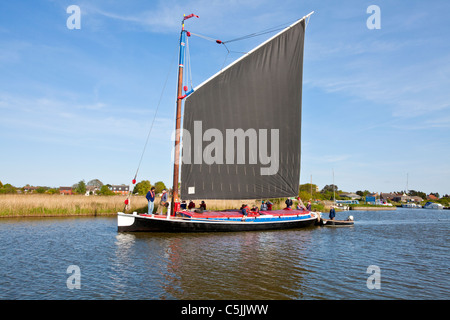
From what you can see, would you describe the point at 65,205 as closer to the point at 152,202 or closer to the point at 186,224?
the point at 152,202

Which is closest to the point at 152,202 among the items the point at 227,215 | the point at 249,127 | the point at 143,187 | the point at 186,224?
the point at 186,224

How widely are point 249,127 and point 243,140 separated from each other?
1.27m

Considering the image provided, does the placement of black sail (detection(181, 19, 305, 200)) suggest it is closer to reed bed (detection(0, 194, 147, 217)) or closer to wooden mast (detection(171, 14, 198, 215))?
wooden mast (detection(171, 14, 198, 215))

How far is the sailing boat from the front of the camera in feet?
71.2

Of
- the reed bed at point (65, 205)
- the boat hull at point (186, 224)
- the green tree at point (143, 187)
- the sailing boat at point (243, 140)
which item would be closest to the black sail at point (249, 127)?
the sailing boat at point (243, 140)

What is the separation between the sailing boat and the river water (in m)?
2.48

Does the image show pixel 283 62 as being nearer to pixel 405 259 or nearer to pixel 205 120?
pixel 205 120

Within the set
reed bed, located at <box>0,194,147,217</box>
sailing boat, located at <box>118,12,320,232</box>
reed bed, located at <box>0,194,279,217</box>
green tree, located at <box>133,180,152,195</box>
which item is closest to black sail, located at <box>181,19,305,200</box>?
sailing boat, located at <box>118,12,320,232</box>

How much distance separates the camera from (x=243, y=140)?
931 inches

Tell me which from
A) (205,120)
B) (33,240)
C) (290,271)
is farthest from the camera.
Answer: (205,120)

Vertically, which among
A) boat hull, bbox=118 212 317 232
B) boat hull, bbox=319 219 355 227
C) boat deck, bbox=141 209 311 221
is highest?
boat deck, bbox=141 209 311 221

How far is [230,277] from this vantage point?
36.3 ft
